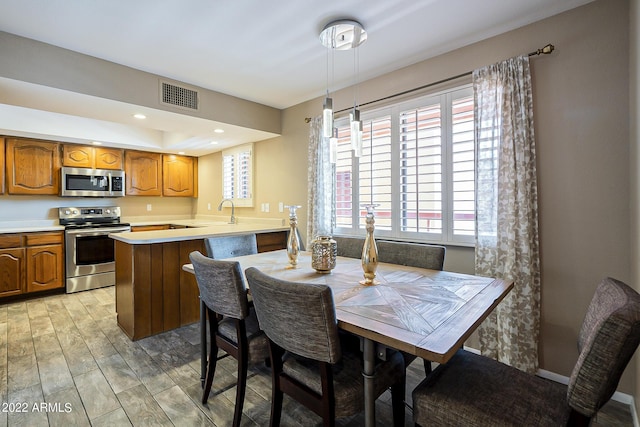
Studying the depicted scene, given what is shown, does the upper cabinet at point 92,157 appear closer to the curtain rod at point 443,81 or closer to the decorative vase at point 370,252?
the curtain rod at point 443,81

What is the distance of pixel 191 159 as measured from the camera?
220 inches

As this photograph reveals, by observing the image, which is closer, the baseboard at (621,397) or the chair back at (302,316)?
the chair back at (302,316)

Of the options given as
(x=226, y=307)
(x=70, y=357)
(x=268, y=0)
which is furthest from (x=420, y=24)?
(x=70, y=357)

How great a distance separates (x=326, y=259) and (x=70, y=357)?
220cm

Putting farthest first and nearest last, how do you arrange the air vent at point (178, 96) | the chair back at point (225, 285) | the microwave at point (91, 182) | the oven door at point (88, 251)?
the microwave at point (91, 182) → the oven door at point (88, 251) → the air vent at point (178, 96) → the chair back at point (225, 285)

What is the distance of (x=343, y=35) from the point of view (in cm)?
218

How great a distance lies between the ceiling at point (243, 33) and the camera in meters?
1.91

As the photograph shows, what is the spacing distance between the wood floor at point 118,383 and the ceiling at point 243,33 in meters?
2.08

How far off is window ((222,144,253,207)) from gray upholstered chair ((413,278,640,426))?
3.65 m

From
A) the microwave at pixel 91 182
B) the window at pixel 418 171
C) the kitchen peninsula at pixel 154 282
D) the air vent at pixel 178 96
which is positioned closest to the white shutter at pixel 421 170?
the window at pixel 418 171

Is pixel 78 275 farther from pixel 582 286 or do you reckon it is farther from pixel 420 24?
pixel 582 286

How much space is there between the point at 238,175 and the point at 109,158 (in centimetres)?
200

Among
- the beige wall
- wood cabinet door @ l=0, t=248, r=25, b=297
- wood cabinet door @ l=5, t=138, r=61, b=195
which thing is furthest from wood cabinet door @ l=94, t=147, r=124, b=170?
the beige wall

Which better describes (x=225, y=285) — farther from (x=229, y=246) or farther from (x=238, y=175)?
(x=238, y=175)
